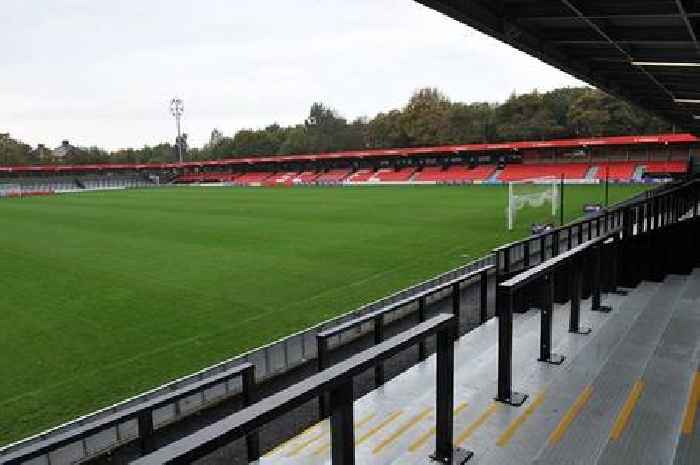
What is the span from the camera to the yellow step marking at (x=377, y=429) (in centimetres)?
466

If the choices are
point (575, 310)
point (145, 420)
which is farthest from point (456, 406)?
point (145, 420)

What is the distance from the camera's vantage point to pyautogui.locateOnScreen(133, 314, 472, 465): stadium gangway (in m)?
2.16

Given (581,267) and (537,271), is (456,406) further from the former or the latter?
(581,267)

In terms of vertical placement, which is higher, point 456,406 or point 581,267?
point 581,267

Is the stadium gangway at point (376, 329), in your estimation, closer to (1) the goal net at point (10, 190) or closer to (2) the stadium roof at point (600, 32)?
(2) the stadium roof at point (600, 32)

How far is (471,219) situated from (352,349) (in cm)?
2092

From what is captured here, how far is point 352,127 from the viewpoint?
A: 122 metres

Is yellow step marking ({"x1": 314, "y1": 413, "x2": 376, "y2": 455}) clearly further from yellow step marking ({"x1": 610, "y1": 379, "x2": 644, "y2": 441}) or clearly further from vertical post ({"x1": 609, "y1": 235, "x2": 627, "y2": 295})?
vertical post ({"x1": 609, "y1": 235, "x2": 627, "y2": 295})

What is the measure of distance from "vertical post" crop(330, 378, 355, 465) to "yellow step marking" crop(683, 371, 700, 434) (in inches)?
132

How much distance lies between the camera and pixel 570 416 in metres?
4.98

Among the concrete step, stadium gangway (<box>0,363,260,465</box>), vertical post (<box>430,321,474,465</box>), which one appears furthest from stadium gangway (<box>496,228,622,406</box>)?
stadium gangway (<box>0,363,260,465</box>)

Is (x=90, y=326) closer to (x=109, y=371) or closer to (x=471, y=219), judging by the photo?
(x=109, y=371)

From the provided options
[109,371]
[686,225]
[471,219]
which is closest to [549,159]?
[471,219]

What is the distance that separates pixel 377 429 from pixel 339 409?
2.06 metres
